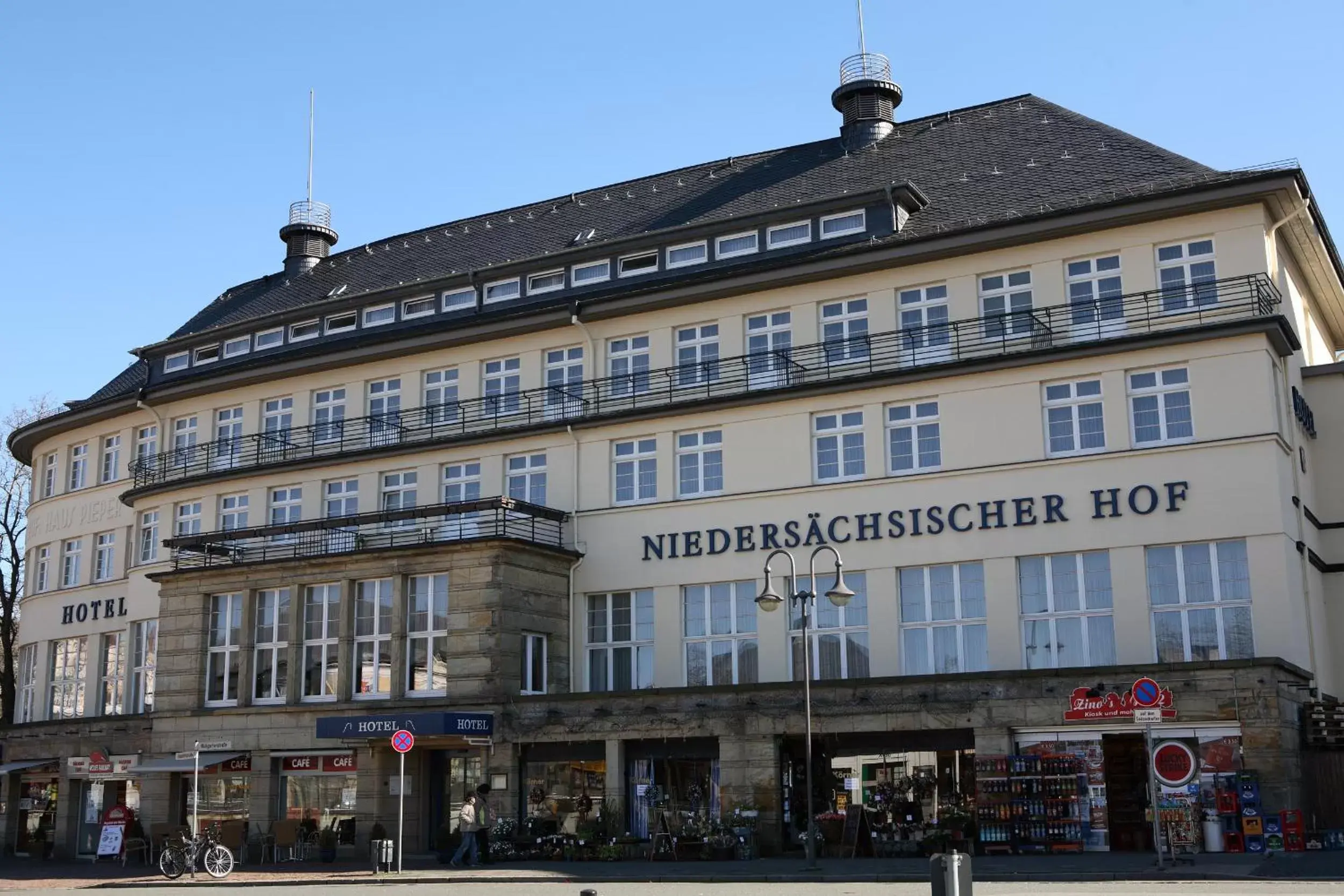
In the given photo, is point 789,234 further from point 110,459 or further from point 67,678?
point 67,678

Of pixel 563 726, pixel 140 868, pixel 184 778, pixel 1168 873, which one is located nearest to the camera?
pixel 1168 873

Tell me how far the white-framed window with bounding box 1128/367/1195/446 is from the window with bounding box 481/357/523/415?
14.8 m

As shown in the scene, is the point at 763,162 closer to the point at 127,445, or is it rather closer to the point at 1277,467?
the point at 1277,467

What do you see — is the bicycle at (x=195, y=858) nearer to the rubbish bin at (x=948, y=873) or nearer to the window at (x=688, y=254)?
the window at (x=688, y=254)

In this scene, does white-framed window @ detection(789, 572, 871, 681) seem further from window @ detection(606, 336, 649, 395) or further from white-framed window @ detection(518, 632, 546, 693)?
window @ detection(606, 336, 649, 395)

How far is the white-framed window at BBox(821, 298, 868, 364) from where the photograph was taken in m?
33.3

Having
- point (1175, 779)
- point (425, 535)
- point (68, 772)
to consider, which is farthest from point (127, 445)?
point (1175, 779)

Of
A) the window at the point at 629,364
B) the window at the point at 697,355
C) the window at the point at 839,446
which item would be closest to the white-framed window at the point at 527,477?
the window at the point at 629,364

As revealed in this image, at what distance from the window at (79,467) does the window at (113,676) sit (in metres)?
5.52

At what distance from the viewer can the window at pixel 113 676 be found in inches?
1713

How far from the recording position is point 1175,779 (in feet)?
73.8

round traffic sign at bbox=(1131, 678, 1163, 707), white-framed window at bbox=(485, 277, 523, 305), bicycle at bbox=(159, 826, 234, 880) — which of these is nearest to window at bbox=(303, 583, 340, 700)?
bicycle at bbox=(159, 826, 234, 880)

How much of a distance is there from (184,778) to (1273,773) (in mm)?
24732

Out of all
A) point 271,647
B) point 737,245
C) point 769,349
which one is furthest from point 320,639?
point 737,245
